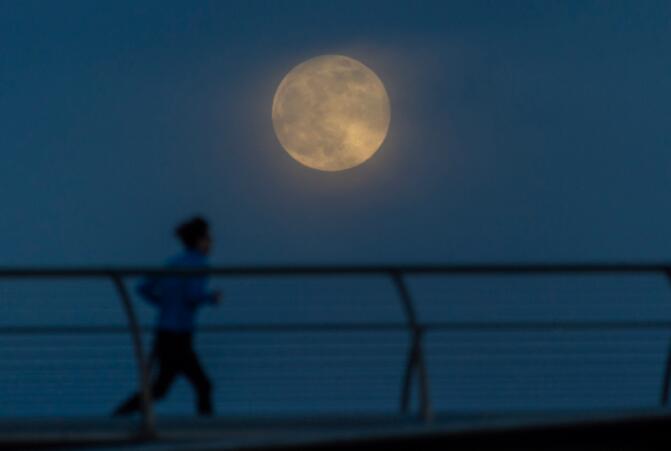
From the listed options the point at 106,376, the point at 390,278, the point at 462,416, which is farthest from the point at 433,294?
the point at 106,376

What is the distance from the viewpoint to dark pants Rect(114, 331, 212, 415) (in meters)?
7.53

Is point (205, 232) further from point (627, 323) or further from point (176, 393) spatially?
point (627, 323)

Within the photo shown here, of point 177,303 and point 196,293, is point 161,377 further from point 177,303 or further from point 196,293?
point 196,293

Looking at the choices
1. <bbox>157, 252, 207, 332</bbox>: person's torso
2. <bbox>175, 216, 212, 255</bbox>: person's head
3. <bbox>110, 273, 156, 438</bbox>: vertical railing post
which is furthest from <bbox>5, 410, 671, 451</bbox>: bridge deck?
<bbox>175, 216, 212, 255</bbox>: person's head

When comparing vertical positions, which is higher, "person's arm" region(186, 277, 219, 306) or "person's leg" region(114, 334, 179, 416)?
"person's arm" region(186, 277, 219, 306)

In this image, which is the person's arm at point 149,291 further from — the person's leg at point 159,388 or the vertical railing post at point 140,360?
the vertical railing post at point 140,360

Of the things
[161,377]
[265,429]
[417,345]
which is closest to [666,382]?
[417,345]

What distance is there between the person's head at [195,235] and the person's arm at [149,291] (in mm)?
311

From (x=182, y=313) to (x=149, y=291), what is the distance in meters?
0.24

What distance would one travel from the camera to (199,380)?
7.60 metres

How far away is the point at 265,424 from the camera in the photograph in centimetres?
664

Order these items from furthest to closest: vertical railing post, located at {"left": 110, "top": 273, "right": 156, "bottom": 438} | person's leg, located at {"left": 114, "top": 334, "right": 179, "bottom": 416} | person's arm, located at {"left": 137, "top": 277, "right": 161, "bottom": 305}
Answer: person's leg, located at {"left": 114, "top": 334, "right": 179, "bottom": 416} < person's arm, located at {"left": 137, "top": 277, "right": 161, "bottom": 305} < vertical railing post, located at {"left": 110, "top": 273, "right": 156, "bottom": 438}

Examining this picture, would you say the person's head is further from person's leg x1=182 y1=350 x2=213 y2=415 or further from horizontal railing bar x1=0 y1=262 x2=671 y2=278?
horizontal railing bar x1=0 y1=262 x2=671 y2=278

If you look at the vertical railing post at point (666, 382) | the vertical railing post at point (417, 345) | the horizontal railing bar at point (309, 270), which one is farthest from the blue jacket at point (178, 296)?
the vertical railing post at point (666, 382)
